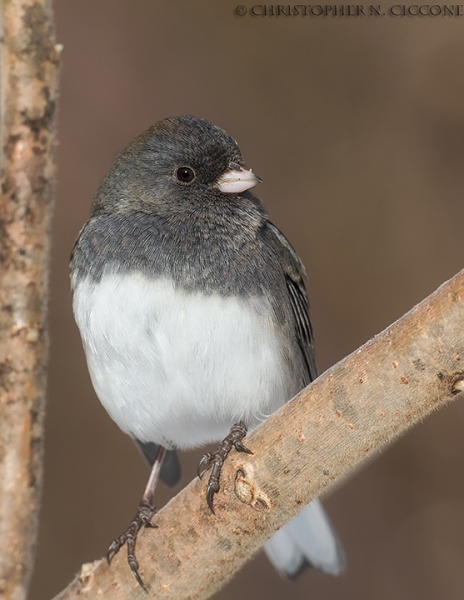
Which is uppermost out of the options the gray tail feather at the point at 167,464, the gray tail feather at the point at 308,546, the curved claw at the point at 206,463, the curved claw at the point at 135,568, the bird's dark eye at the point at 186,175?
the bird's dark eye at the point at 186,175

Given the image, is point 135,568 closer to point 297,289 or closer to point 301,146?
point 297,289

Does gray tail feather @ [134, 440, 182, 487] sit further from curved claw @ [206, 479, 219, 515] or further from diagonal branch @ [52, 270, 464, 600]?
curved claw @ [206, 479, 219, 515]

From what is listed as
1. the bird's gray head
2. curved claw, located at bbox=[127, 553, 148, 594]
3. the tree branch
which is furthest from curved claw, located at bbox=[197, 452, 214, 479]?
the bird's gray head

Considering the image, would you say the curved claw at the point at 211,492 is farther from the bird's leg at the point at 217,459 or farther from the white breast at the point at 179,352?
the white breast at the point at 179,352

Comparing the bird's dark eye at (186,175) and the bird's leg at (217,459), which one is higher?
the bird's dark eye at (186,175)

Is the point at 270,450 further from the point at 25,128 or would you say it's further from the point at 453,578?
the point at 453,578

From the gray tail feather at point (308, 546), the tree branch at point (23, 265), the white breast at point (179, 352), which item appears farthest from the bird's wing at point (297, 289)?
the tree branch at point (23, 265)

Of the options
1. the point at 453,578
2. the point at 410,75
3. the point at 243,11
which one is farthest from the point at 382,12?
the point at 453,578

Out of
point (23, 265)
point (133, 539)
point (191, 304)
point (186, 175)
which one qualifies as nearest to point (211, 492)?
point (133, 539)
